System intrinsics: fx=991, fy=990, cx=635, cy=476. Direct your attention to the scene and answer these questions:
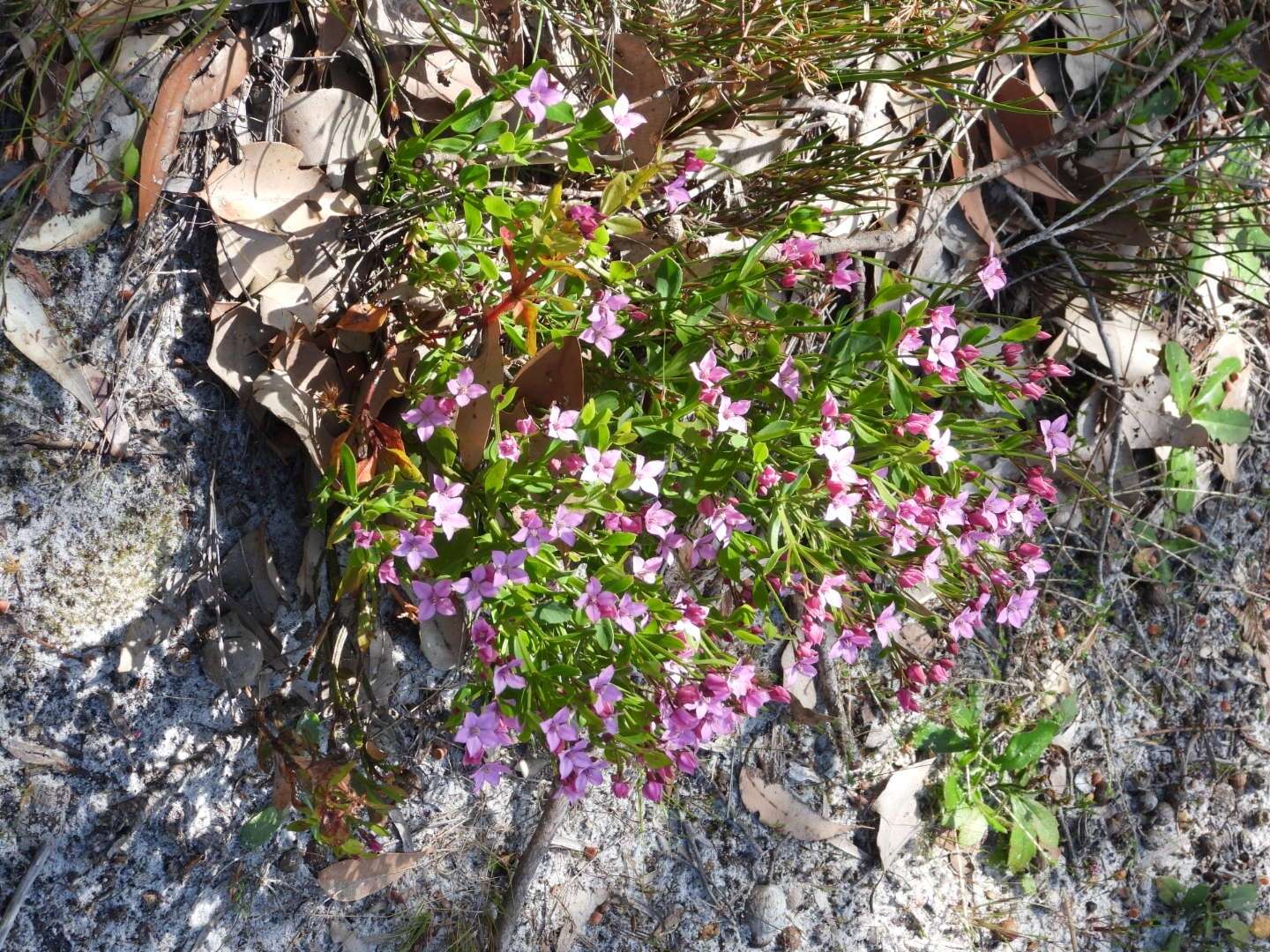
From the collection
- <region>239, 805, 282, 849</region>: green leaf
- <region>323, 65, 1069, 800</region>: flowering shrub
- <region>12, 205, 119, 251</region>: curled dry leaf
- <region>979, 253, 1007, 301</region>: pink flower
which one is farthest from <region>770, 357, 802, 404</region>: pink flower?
<region>239, 805, 282, 849</region>: green leaf

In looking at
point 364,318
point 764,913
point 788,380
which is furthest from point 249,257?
point 764,913

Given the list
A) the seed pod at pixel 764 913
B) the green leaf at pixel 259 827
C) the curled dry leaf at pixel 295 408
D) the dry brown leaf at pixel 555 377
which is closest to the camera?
the dry brown leaf at pixel 555 377

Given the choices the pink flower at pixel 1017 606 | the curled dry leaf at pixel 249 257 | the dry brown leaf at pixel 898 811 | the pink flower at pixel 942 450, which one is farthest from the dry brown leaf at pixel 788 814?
the curled dry leaf at pixel 249 257

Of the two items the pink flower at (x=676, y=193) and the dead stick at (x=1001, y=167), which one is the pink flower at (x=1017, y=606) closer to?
the dead stick at (x=1001, y=167)

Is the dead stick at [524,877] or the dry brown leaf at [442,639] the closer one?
the dry brown leaf at [442,639]

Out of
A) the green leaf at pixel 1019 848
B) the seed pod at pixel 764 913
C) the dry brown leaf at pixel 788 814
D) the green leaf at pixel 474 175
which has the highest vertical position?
the green leaf at pixel 474 175

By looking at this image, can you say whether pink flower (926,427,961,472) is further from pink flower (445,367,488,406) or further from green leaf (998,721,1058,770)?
green leaf (998,721,1058,770)
